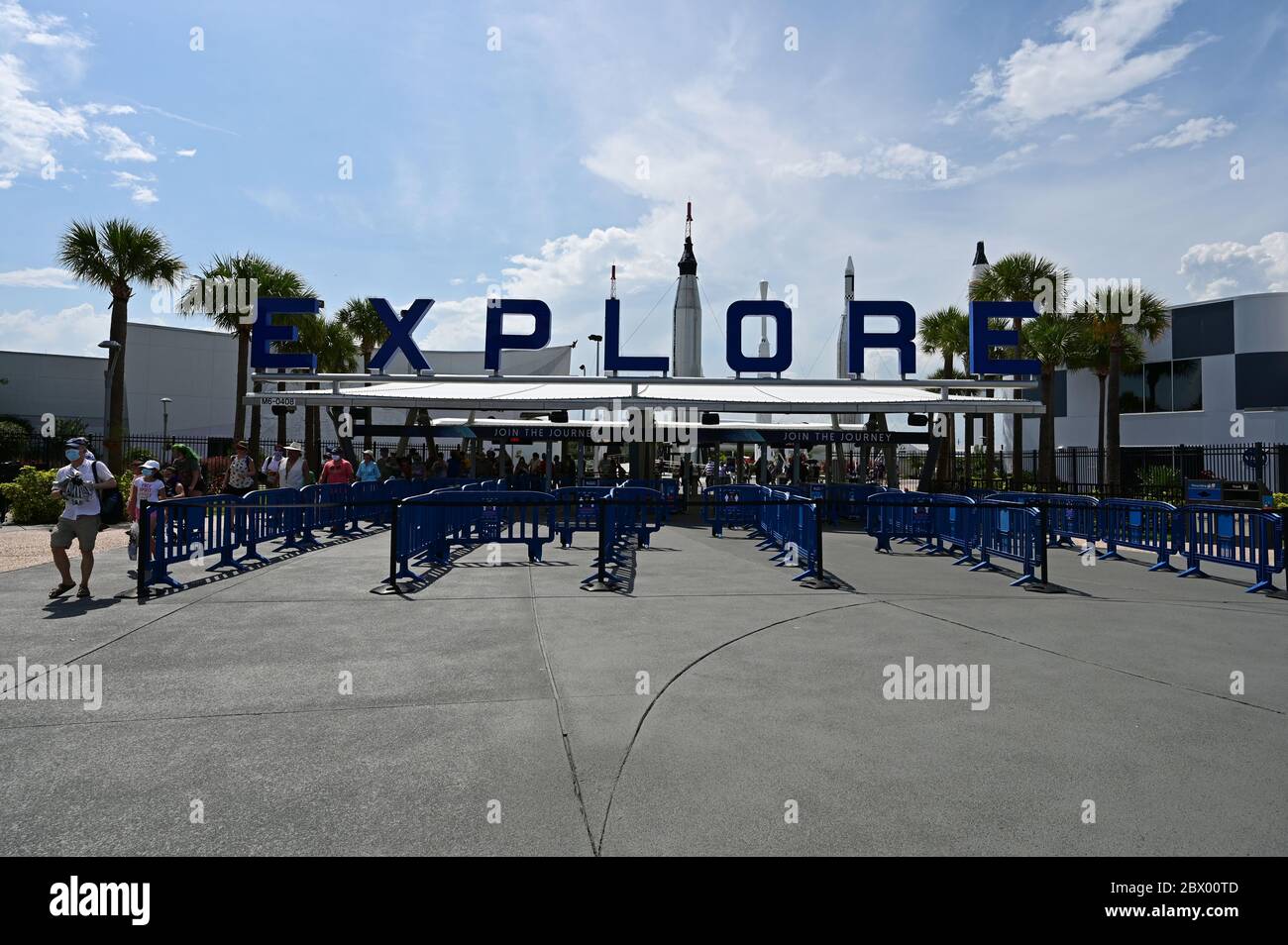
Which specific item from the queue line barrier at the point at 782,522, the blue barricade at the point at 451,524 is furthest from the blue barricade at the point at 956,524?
the blue barricade at the point at 451,524

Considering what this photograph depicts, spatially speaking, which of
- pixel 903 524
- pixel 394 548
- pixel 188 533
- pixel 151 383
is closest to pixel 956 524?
pixel 903 524

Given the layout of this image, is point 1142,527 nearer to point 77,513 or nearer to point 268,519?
point 268,519

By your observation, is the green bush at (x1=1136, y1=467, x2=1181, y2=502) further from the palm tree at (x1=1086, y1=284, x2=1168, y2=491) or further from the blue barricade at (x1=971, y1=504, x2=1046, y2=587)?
the blue barricade at (x1=971, y1=504, x2=1046, y2=587)

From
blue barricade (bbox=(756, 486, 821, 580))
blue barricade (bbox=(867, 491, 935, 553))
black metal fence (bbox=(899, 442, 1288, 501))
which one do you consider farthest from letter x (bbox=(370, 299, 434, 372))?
black metal fence (bbox=(899, 442, 1288, 501))

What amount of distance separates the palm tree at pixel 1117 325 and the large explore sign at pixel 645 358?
3.95 metres

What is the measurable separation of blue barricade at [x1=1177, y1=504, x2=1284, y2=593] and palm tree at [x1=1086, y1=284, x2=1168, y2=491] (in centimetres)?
1818

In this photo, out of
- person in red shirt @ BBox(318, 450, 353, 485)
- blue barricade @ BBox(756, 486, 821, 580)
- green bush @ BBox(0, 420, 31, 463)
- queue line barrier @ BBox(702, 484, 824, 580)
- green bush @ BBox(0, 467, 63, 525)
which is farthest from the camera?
green bush @ BBox(0, 420, 31, 463)

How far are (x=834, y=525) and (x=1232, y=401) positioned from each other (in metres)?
22.6

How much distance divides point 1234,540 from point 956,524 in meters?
3.87

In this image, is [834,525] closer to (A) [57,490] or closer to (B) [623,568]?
(B) [623,568]

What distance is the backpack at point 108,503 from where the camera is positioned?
9.56 m

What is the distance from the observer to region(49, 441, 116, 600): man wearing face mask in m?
9.20

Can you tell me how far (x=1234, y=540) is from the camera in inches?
447
